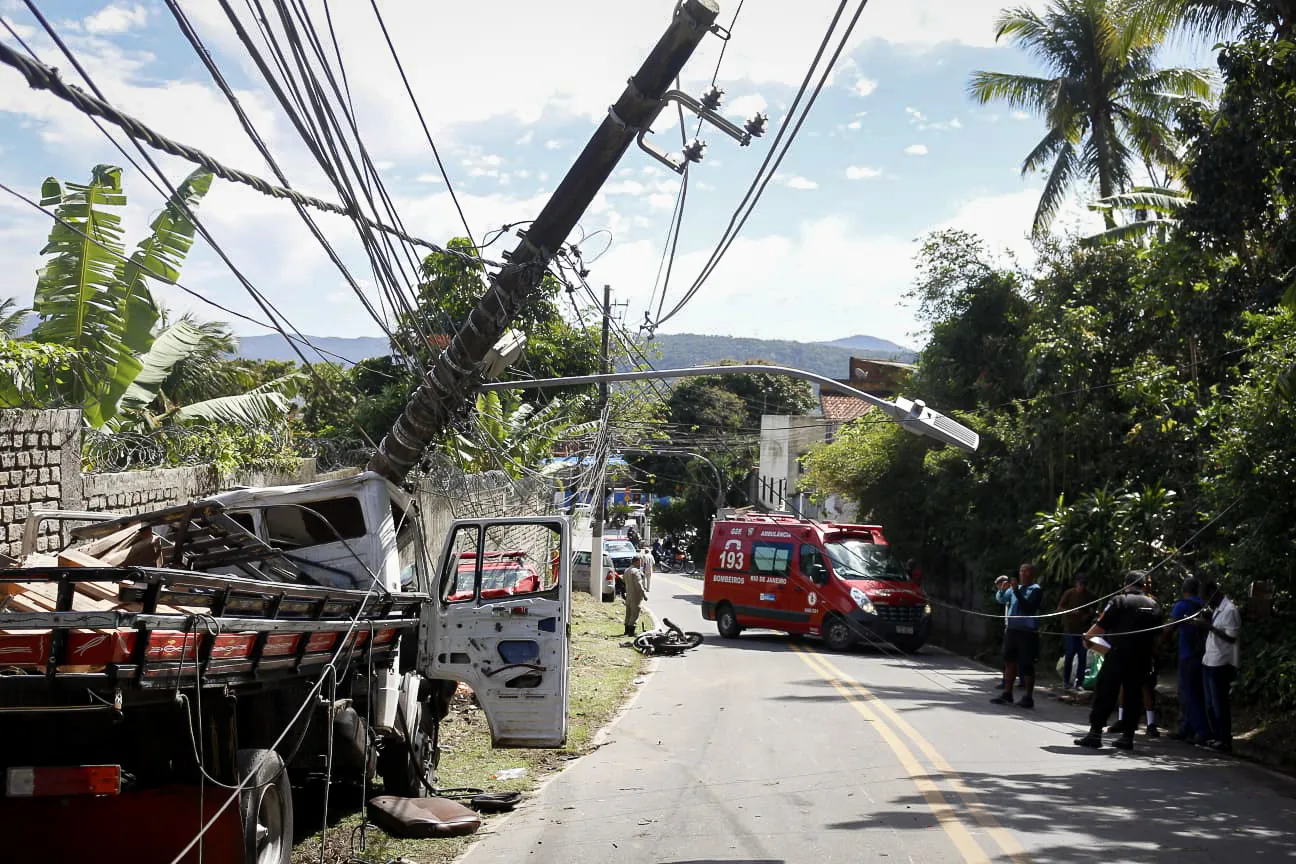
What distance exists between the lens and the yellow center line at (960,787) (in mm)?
7625

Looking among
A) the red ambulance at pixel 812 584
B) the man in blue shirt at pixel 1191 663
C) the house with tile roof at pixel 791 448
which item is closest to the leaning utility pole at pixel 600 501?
the red ambulance at pixel 812 584

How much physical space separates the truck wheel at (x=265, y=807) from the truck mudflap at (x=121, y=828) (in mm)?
99

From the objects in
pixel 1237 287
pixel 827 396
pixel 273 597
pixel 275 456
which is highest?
pixel 827 396

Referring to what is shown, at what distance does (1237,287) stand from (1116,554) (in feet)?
16.9

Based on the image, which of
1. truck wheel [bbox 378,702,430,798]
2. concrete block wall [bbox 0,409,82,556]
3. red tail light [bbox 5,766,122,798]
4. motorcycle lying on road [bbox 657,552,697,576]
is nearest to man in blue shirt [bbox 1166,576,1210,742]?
truck wheel [bbox 378,702,430,798]

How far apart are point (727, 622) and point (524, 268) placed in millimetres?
15644

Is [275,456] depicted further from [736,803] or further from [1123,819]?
[1123,819]

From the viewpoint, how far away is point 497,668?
9.67 m

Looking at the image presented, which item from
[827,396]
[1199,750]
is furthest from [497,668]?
[827,396]

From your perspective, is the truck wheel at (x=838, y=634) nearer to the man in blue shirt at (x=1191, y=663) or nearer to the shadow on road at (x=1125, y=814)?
the man in blue shirt at (x=1191, y=663)

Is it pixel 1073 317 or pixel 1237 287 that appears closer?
pixel 1237 287

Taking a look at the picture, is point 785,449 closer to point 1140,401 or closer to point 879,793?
point 1140,401

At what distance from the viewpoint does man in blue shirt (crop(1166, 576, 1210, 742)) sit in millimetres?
12820

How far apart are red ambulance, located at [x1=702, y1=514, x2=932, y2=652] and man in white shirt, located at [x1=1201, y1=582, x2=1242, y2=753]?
1027 centimetres
